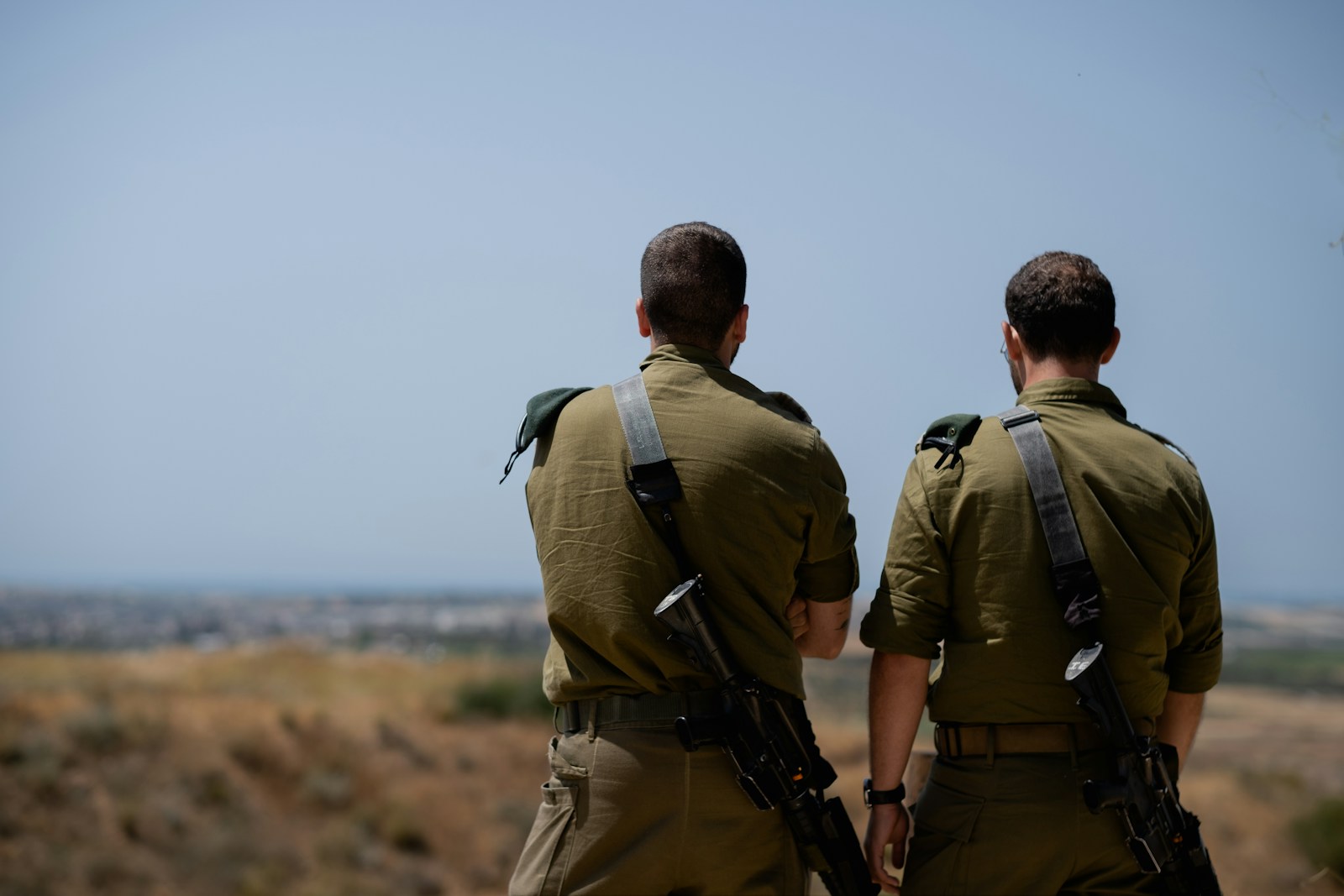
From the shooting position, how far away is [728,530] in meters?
3.33

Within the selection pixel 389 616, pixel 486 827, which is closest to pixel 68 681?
pixel 486 827

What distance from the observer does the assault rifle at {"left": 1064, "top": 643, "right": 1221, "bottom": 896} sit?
10.5 feet

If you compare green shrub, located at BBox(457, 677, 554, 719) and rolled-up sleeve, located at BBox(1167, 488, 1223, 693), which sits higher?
rolled-up sleeve, located at BBox(1167, 488, 1223, 693)

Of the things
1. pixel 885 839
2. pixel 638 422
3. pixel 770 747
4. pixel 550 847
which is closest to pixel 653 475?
pixel 638 422

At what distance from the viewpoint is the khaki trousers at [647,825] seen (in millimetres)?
3213

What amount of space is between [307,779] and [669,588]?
20073mm

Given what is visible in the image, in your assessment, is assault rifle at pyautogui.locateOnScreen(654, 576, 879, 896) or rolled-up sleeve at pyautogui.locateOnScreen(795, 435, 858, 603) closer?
assault rifle at pyautogui.locateOnScreen(654, 576, 879, 896)

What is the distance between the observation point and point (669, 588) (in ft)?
10.8

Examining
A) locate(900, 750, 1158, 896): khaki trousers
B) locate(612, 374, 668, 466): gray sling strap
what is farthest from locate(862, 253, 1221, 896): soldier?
locate(612, 374, 668, 466): gray sling strap

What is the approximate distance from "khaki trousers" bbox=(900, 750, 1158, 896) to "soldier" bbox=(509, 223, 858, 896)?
0.47 meters

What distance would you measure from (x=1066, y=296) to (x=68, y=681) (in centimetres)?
2522

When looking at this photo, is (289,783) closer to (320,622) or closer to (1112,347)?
(1112,347)

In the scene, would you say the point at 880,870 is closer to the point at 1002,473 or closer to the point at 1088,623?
the point at 1088,623

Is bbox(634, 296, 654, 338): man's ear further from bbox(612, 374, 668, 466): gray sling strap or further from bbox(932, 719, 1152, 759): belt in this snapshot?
bbox(932, 719, 1152, 759): belt
